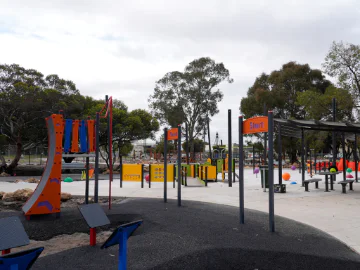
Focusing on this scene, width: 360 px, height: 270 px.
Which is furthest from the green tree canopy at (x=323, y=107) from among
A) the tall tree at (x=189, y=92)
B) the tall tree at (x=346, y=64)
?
the tall tree at (x=189, y=92)

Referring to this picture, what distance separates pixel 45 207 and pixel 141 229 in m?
2.45

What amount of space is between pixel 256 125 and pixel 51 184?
4.54m

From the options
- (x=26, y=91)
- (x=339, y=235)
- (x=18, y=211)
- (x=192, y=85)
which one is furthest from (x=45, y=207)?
(x=192, y=85)

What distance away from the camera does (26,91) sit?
23.9 meters

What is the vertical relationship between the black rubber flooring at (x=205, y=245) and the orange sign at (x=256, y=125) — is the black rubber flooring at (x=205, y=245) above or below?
below

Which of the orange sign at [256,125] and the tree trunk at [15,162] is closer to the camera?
the orange sign at [256,125]

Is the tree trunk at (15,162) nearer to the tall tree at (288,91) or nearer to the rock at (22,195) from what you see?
the rock at (22,195)

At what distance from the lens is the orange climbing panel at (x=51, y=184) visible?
663cm

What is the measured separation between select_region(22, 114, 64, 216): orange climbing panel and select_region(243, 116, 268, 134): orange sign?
4.15 meters

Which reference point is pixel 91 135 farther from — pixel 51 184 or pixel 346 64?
pixel 346 64

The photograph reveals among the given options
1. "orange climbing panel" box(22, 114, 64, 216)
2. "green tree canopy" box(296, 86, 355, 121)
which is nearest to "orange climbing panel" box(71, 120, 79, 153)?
"orange climbing panel" box(22, 114, 64, 216)

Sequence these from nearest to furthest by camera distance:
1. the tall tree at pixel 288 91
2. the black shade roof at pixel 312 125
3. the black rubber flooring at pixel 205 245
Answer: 1. the black rubber flooring at pixel 205 245
2. the black shade roof at pixel 312 125
3. the tall tree at pixel 288 91

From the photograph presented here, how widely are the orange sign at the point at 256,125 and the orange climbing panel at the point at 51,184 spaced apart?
4146 millimetres

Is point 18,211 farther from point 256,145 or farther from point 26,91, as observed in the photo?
point 256,145
